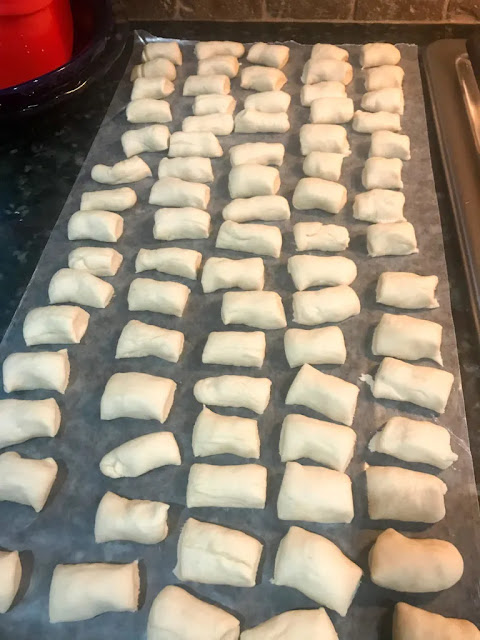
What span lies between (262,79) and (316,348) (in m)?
0.92

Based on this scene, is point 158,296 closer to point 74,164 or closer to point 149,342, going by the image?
point 149,342

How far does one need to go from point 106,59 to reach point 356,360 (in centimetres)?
101

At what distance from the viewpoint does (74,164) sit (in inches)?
61.2

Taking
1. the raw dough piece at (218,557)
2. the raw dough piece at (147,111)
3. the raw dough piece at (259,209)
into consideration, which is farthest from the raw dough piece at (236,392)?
the raw dough piece at (147,111)

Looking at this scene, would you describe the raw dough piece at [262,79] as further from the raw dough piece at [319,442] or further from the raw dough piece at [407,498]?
the raw dough piece at [407,498]

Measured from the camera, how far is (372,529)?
1004mm

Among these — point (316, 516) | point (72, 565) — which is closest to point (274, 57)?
point (316, 516)

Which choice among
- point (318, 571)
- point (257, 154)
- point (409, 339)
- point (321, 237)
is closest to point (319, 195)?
point (321, 237)

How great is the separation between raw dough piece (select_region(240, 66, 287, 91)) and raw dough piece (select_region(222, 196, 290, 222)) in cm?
46

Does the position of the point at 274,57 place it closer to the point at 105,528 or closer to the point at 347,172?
the point at 347,172

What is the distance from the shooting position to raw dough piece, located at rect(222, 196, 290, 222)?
1418 millimetres

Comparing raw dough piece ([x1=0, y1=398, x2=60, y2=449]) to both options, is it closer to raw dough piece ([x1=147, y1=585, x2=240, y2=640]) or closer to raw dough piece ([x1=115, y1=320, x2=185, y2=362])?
raw dough piece ([x1=115, y1=320, x2=185, y2=362])

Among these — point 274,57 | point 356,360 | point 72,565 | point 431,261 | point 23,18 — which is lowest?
point 72,565

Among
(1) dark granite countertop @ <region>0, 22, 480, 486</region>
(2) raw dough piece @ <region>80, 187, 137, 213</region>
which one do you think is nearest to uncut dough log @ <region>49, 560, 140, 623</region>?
(1) dark granite countertop @ <region>0, 22, 480, 486</region>
